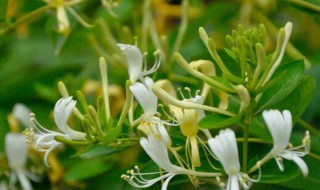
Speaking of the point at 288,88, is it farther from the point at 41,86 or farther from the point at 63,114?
the point at 41,86

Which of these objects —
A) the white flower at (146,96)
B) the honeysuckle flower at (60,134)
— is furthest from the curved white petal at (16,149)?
the white flower at (146,96)

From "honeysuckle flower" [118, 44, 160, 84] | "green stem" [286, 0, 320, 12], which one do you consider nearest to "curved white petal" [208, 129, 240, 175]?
"honeysuckle flower" [118, 44, 160, 84]

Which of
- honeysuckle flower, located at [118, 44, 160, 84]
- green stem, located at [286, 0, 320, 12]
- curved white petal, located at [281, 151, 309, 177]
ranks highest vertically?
green stem, located at [286, 0, 320, 12]

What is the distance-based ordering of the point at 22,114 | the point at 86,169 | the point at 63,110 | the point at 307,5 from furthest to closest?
the point at 22,114, the point at 86,169, the point at 307,5, the point at 63,110

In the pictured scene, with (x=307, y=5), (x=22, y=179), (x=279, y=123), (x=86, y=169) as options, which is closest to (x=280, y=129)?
(x=279, y=123)

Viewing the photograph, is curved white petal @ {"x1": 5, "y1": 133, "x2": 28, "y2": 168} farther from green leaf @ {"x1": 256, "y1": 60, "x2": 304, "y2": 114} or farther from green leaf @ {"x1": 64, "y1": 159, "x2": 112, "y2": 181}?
green leaf @ {"x1": 256, "y1": 60, "x2": 304, "y2": 114}

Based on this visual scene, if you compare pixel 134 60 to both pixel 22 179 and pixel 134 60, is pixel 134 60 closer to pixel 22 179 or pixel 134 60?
pixel 134 60
